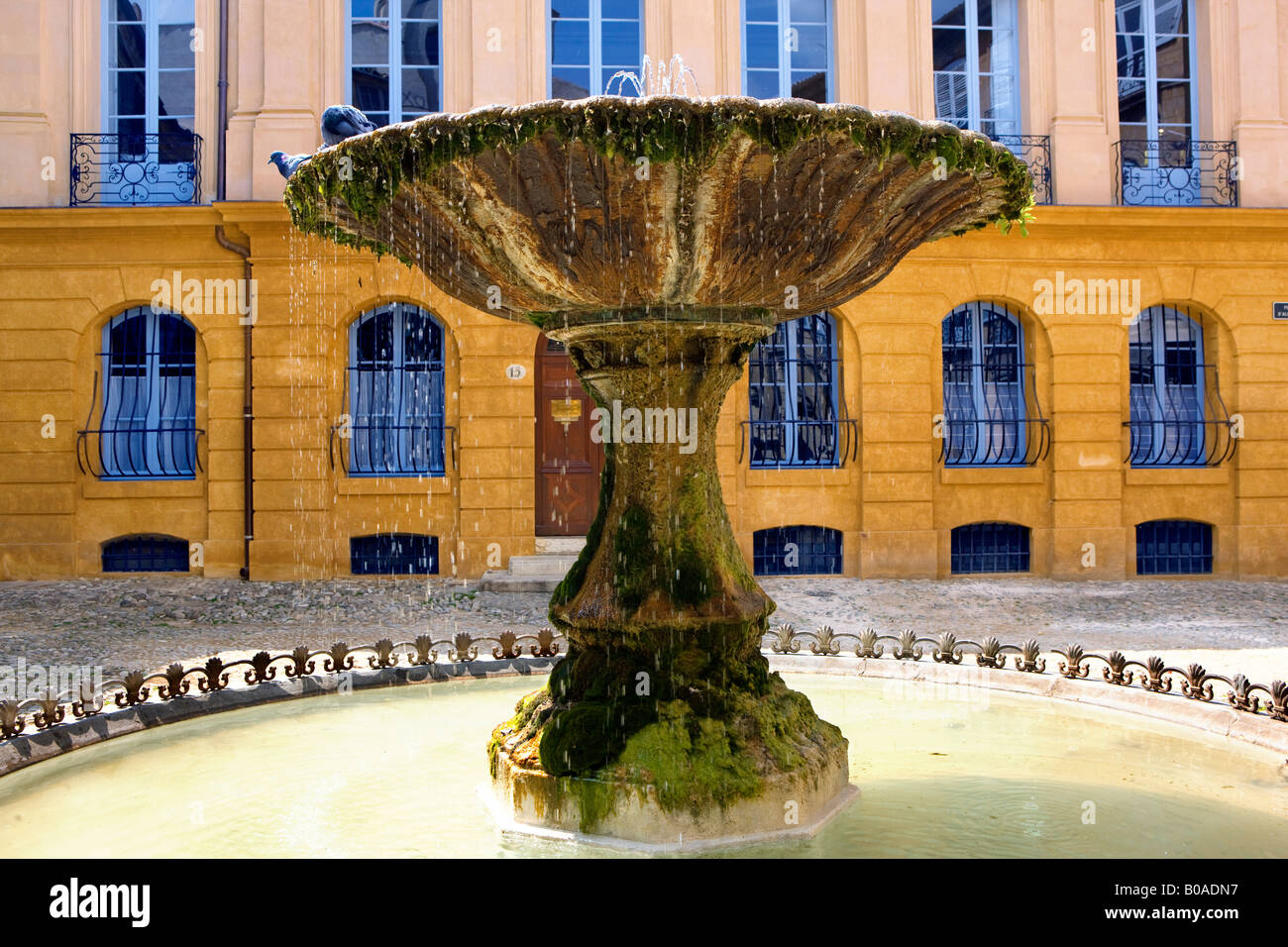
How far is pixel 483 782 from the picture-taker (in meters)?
4.86

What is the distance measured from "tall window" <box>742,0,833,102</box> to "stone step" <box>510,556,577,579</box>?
7120 mm

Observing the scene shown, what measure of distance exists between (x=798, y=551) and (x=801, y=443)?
1443 millimetres

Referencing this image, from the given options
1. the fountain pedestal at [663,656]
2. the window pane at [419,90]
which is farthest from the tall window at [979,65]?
the fountain pedestal at [663,656]

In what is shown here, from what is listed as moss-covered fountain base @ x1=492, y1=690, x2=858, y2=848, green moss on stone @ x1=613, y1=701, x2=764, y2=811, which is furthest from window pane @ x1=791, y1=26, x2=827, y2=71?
green moss on stone @ x1=613, y1=701, x2=764, y2=811

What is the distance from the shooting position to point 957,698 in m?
6.61

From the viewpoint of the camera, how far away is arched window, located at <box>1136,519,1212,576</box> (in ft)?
52.8

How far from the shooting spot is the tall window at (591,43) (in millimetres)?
15898

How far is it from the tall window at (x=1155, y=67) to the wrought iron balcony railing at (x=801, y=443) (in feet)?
20.4

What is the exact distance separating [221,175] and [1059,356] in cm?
1150

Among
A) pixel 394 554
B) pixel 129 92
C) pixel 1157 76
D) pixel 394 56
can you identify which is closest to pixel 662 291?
pixel 394 554

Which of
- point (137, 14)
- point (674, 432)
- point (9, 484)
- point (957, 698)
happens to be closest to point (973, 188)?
point (674, 432)

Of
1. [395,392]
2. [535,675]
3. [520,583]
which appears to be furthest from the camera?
[395,392]

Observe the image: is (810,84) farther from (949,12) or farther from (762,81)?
(949,12)

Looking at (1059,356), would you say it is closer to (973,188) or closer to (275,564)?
(275,564)
